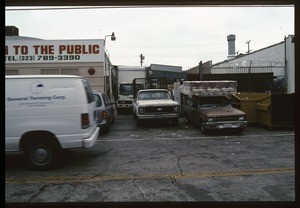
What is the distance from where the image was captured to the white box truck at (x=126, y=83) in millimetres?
21125

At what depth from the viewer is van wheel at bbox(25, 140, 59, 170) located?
23.6 feet

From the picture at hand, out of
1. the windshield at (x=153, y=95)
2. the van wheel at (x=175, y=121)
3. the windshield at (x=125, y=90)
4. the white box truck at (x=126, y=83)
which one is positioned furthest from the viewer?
the windshield at (x=125, y=90)

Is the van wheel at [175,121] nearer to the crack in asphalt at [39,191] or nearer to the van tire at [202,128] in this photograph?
the van tire at [202,128]

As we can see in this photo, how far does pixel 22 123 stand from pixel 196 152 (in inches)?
184

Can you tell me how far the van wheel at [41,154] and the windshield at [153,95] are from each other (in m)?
8.35

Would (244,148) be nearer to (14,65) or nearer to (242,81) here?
(14,65)

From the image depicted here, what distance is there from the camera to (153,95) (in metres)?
15.4

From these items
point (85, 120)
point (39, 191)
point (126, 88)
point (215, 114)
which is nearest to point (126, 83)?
point (126, 88)

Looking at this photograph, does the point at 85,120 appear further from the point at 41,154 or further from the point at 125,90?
the point at 125,90

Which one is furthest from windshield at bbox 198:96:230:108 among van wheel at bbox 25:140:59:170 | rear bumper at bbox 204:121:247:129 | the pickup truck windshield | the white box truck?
the pickup truck windshield

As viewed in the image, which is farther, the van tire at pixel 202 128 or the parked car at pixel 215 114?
the van tire at pixel 202 128

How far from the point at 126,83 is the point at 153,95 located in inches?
264

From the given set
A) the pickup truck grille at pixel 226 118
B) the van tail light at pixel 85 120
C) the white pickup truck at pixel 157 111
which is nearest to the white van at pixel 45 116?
the van tail light at pixel 85 120

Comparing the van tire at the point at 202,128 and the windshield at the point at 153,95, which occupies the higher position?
the windshield at the point at 153,95
